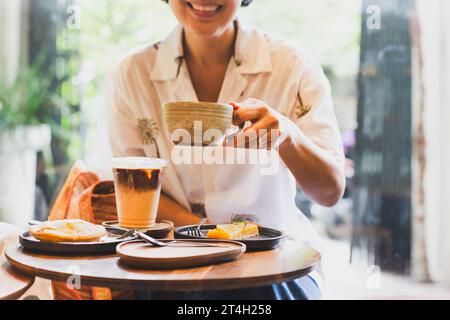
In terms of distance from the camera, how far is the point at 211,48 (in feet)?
4.82

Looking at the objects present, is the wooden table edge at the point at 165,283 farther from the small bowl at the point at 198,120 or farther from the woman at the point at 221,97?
the woman at the point at 221,97

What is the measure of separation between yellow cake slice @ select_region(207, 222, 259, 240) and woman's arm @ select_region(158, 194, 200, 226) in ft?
1.01

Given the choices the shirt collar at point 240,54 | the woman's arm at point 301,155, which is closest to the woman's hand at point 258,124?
the woman's arm at point 301,155

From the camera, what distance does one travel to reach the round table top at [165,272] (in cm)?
76

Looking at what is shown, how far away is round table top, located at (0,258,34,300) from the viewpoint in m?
0.79

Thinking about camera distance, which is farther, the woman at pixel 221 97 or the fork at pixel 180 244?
the woman at pixel 221 97

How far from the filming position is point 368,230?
5.43ft

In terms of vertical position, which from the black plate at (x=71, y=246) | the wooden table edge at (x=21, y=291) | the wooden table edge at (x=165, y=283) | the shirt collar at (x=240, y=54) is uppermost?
the shirt collar at (x=240, y=54)

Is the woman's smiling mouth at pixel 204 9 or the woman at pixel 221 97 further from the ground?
the woman's smiling mouth at pixel 204 9

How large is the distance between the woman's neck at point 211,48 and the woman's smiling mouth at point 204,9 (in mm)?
147

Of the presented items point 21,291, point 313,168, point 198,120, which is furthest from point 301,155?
point 21,291

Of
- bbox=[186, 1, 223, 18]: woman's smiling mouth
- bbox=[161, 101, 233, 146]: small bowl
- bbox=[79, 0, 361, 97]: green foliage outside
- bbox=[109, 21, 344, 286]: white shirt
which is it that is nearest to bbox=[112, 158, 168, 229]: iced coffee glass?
bbox=[161, 101, 233, 146]: small bowl
